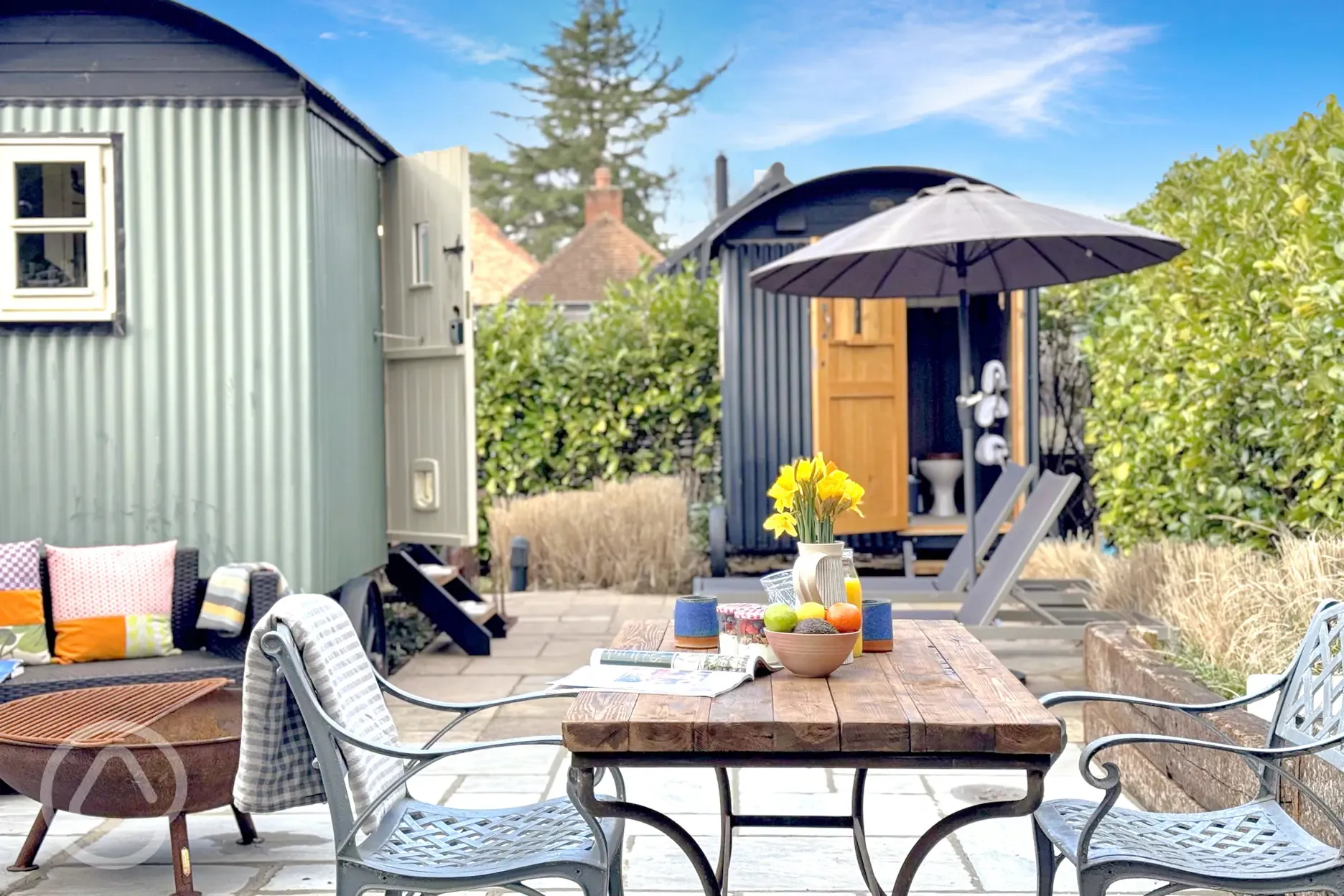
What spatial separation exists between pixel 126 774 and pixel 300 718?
0.93m

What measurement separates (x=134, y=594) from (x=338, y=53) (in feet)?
105

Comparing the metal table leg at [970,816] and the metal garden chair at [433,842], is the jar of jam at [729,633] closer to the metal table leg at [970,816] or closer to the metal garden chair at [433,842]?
the metal garden chair at [433,842]

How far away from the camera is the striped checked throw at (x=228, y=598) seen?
519cm

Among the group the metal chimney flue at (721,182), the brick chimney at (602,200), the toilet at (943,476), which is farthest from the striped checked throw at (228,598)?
the brick chimney at (602,200)

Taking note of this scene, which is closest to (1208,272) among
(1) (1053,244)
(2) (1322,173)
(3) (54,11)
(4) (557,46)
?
(1) (1053,244)

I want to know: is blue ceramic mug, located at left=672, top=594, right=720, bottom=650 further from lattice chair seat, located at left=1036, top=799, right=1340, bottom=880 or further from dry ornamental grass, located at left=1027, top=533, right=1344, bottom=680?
dry ornamental grass, located at left=1027, top=533, right=1344, bottom=680

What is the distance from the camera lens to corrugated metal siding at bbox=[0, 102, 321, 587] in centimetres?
609

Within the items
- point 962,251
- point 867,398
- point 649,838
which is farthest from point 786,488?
point 867,398

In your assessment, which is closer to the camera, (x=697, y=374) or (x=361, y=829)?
(x=361, y=829)

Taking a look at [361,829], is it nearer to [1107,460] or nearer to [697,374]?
[1107,460]

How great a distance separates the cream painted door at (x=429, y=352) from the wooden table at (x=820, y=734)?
450cm

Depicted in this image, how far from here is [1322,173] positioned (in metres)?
5.30

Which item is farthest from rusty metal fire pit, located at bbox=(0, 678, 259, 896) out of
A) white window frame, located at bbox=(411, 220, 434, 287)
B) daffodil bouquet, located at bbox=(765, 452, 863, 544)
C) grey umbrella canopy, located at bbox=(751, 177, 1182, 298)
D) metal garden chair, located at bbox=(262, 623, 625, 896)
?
white window frame, located at bbox=(411, 220, 434, 287)

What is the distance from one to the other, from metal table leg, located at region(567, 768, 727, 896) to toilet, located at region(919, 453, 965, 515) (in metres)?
8.42
